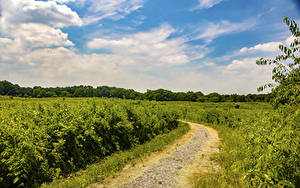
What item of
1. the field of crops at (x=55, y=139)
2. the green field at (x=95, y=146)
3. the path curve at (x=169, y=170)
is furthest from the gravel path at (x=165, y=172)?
the field of crops at (x=55, y=139)

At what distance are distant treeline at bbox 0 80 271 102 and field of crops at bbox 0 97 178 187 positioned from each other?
111 feet

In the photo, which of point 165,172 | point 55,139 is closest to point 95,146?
point 55,139

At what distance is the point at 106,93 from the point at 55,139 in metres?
71.9

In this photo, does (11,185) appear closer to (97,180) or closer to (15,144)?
(15,144)

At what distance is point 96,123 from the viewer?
1144 centimetres

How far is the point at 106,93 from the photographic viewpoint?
259 ft

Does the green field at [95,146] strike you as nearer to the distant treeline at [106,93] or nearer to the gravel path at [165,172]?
the gravel path at [165,172]

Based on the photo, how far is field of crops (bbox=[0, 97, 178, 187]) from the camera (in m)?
6.82

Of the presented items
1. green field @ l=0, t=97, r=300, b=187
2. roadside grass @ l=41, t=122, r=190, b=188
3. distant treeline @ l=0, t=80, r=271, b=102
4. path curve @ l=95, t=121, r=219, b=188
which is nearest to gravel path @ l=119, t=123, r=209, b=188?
path curve @ l=95, t=121, r=219, b=188

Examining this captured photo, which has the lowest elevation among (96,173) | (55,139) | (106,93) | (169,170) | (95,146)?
(169,170)

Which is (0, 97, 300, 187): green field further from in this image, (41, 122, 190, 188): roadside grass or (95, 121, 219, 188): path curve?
(95, 121, 219, 188): path curve

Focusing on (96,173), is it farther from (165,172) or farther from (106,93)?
(106,93)

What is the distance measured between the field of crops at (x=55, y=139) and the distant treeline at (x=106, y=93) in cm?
3389

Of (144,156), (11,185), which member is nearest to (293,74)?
(144,156)
